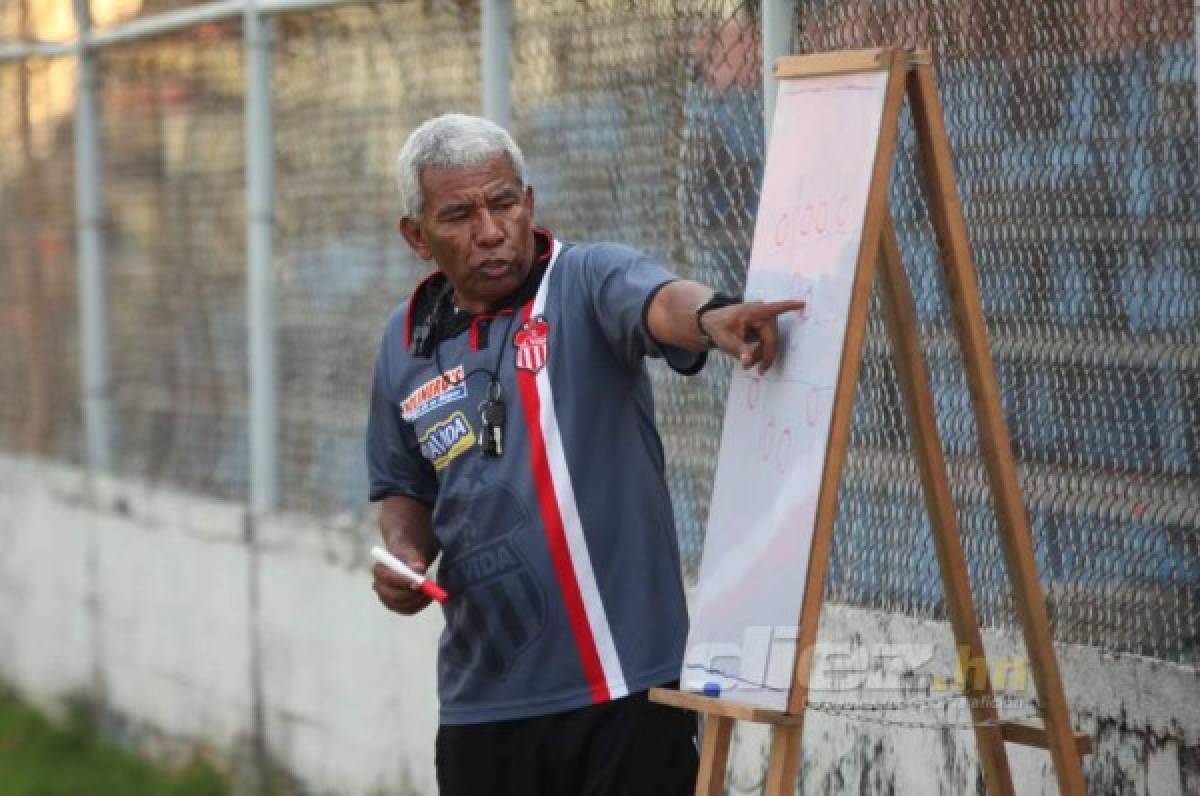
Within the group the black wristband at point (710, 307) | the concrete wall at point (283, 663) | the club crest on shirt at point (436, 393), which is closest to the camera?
the black wristband at point (710, 307)

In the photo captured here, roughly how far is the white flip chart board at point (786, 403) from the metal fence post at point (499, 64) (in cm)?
247

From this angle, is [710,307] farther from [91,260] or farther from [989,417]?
[91,260]

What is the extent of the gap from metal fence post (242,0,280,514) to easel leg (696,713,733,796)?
4098mm

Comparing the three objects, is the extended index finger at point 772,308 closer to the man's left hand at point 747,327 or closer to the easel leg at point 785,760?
the man's left hand at point 747,327

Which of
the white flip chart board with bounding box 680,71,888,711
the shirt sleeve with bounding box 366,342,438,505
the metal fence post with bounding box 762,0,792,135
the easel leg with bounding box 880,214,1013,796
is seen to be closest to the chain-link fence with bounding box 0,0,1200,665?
the metal fence post with bounding box 762,0,792,135

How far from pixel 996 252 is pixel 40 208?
20.2 ft

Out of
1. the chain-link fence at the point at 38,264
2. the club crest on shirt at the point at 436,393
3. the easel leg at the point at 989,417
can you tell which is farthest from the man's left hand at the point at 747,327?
the chain-link fence at the point at 38,264

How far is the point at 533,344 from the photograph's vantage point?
14.4 feet

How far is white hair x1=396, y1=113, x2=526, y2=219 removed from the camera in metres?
4.41

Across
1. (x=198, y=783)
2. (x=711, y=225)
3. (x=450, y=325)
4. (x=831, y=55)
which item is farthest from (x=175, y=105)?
(x=831, y=55)

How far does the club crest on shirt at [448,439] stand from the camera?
4.46 meters

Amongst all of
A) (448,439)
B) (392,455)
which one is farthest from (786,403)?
(392,455)

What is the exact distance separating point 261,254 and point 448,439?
353cm

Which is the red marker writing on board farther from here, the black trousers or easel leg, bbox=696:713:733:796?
easel leg, bbox=696:713:733:796
